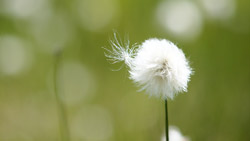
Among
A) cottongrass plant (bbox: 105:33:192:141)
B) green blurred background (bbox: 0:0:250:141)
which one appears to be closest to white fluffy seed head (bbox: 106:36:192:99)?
cottongrass plant (bbox: 105:33:192:141)

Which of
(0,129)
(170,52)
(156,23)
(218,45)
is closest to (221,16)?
(218,45)

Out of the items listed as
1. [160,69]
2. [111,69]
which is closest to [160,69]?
[160,69]

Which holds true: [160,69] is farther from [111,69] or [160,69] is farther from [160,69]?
[111,69]

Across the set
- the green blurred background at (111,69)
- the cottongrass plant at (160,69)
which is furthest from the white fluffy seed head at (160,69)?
the green blurred background at (111,69)

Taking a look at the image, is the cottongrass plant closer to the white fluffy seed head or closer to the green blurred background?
the white fluffy seed head

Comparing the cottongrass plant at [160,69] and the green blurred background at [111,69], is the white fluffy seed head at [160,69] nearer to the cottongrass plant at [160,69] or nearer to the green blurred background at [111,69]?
the cottongrass plant at [160,69]
